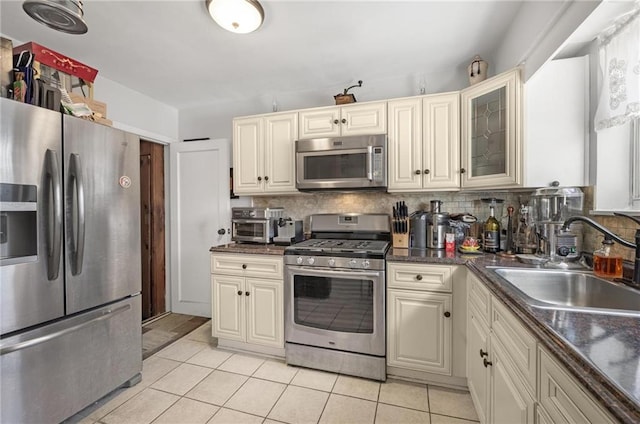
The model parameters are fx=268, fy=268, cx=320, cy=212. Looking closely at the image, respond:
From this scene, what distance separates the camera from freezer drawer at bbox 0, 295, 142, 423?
1.30 meters

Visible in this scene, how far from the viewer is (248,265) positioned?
7.35 feet

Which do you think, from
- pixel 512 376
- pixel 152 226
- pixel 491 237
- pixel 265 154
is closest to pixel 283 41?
pixel 265 154

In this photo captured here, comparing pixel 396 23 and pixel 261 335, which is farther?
pixel 261 335

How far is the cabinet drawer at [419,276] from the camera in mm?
1788

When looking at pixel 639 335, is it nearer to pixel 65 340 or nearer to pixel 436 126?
pixel 436 126

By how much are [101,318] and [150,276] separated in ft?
5.47

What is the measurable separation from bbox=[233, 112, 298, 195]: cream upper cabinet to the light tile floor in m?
1.53

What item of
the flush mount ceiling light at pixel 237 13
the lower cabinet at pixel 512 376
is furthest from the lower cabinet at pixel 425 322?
the flush mount ceiling light at pixel 237 13

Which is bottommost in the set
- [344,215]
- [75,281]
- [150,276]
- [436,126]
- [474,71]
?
[150,276]

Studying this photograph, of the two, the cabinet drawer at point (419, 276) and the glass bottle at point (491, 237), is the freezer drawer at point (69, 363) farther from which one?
the glass bottle at point (491, 237)

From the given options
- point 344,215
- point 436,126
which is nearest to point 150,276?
point 344,215

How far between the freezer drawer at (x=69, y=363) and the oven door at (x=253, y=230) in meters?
0.91

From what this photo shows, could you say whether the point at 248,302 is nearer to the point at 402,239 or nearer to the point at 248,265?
the point at 248,265

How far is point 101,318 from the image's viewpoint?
5.51 feet
